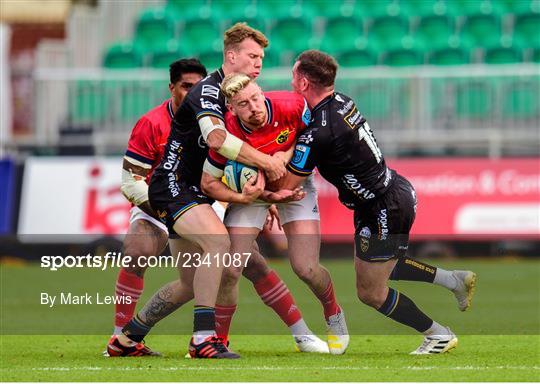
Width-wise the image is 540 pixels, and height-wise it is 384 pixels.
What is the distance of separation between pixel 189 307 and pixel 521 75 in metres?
A: 7.53

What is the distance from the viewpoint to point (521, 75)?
1911cm

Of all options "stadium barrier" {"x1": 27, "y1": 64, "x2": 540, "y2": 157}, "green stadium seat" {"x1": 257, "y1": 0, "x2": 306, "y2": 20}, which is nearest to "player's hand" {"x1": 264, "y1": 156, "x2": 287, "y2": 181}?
"stadium barrier" {"x1": 27, "y1": 64, "x2": 540, "y2": 157}

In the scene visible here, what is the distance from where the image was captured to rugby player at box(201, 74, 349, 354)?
8.63 m

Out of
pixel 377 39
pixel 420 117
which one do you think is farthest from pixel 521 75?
pixel 377 39

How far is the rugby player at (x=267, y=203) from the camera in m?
8.63

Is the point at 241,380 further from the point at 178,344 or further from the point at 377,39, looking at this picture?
the point at 377,39

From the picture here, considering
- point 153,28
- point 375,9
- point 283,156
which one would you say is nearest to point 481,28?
point 375,9

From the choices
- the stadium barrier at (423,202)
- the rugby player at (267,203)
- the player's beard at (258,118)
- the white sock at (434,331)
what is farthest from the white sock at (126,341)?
the stadium barrier at (423,202)

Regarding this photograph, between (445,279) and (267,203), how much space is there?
133cm

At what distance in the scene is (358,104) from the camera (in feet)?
63.3

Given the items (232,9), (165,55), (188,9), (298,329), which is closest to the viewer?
(298,329)

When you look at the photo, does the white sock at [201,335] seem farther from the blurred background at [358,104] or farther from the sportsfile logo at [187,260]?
the blurred background at [358,104]

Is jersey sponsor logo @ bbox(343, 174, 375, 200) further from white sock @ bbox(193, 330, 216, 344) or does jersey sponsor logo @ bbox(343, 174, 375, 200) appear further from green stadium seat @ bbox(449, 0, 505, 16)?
green stadium seat @ bbox(449, 0, 505, 16)

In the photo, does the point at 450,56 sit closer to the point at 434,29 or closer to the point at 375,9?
the point at 434,29
